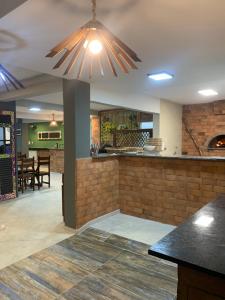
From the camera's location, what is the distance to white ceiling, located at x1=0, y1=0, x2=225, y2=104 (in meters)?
1.57

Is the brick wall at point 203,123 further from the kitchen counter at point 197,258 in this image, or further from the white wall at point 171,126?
the kitchen counter at point 197,258

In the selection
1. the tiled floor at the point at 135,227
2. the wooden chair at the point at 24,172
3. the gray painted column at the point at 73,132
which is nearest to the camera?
the tiled floor at the point at 135,227

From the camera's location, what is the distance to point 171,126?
6184 mm

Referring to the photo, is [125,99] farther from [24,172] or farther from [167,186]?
[24,172]

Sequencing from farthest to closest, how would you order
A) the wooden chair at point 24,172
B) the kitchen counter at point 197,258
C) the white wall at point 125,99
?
the wooden chair at point 24,172 → the white wall at point 125,99 → the kitchen counter at point 197,258

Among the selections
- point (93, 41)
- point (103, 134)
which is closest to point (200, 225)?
point (93, 41)

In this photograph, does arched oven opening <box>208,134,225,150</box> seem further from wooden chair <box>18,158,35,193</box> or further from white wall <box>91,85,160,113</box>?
wooden chair <box>18,158,35,193</box>

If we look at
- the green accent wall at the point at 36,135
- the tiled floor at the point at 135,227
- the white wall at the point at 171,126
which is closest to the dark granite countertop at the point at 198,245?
the tiled floor at the point at 135,227

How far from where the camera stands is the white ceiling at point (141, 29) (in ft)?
5.16

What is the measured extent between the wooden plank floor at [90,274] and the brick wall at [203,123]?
4.10 meters

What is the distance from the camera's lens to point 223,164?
10.3 ft

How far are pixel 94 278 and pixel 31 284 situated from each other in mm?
592

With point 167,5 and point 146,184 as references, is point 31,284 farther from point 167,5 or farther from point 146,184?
point 167,5

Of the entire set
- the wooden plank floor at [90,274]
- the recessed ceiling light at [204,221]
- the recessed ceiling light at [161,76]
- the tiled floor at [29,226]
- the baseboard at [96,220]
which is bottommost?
the wooden plank floor at [90,274]
